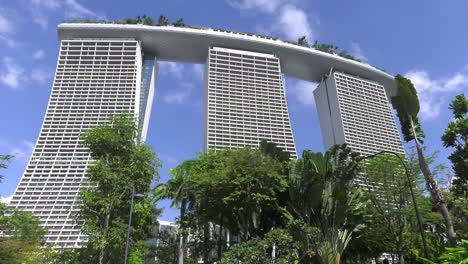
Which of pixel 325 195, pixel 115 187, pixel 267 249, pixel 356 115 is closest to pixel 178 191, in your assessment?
pixel 115 187

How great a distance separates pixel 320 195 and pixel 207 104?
191 ft

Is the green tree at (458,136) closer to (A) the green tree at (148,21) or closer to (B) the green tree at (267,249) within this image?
(B) the green tree at (267,249)

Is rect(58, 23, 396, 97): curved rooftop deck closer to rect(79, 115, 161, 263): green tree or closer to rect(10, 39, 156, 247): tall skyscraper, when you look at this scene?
rect(10, 39, 156, 247): tall skyscraper

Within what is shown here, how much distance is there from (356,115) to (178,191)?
72.8m

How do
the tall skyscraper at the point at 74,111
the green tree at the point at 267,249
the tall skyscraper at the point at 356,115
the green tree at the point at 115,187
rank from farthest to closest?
the tall skyscraper at the point at 356,115 → the tall skyscraper at the point at 74,111 → the green tree at the point at 115,187 → the green tree at the point at 267,249

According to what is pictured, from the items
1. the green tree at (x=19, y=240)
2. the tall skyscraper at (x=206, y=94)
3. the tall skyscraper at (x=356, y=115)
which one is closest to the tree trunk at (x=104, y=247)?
the green tree at (x=19, y=240)

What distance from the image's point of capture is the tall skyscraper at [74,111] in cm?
6838

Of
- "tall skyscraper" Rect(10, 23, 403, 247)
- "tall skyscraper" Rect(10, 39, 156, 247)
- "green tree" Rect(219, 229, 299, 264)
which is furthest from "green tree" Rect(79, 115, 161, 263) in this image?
"tall skyscraper" Rect(10, 23, 403, 247)

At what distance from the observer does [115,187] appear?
29.9 metres

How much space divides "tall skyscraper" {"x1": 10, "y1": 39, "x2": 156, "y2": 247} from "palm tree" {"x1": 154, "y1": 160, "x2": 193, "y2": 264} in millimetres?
32876

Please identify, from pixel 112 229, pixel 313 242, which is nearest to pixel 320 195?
pixel 313 242

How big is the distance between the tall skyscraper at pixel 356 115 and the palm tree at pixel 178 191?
63.3 m

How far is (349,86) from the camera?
332 ft

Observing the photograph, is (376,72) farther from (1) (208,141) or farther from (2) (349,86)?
(1) (208,141)
